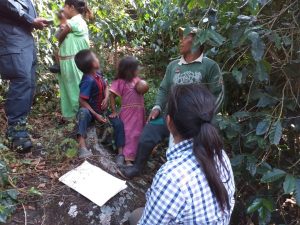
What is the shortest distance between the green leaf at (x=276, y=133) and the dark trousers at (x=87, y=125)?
162 cm

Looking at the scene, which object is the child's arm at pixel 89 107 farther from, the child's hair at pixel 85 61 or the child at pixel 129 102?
the child's hair at pixel 85 61

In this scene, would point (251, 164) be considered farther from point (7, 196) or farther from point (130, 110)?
point (7, 196)

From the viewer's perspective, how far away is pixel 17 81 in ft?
11.4

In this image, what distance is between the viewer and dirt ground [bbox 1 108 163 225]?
9.69 ft

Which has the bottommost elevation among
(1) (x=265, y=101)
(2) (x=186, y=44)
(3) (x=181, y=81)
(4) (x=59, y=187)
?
(4) (x=59, y=187)

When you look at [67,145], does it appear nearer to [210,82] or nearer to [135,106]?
[135,106]

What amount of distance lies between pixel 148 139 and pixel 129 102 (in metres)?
0.46

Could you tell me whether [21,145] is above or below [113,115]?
below

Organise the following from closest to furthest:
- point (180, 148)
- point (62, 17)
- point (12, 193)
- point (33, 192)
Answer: point (180, 148) < point (12, 193) < point (33, 192) < point (62, 17)

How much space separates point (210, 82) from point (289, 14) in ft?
2.53

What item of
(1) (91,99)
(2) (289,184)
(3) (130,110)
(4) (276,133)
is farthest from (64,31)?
(2) (289,184)

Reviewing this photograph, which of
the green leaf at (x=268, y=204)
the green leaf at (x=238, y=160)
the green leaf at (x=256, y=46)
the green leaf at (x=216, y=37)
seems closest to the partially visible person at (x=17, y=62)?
the green leaf at (x=216, y=37)

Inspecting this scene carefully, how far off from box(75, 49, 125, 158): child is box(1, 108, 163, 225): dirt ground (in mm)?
141

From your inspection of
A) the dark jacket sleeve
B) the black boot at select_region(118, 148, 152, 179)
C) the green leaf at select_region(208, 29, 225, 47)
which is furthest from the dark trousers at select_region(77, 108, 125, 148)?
the green leaf at select_region(208, 29, 225, 47)
